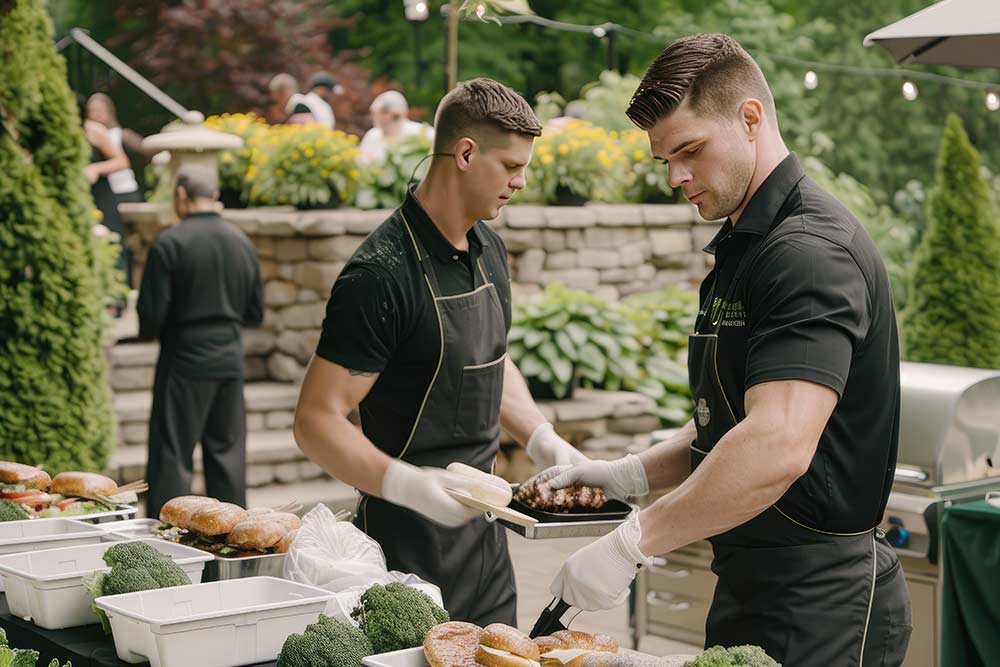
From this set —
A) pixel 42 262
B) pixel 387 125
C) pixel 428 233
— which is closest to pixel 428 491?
pixel 428 233

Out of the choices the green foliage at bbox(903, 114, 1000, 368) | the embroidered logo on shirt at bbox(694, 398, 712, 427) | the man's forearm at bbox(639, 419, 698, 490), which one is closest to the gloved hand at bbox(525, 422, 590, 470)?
the man's forearm at bbox(639, 419, 698, 490)

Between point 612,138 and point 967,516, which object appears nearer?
point 967,516

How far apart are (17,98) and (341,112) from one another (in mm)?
10133

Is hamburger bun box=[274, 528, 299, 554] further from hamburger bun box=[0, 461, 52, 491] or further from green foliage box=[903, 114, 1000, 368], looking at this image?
green foliage box=[903, 114, 1000, 368]

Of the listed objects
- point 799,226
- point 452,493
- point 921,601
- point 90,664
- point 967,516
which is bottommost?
point 921,601

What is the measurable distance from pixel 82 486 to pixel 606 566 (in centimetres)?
191

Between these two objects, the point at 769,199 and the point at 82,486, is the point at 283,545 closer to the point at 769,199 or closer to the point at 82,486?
the point at 82,486

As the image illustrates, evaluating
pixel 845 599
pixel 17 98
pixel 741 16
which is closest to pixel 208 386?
pixel 17 98

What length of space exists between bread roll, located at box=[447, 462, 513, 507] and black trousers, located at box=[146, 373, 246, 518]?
4.48 m

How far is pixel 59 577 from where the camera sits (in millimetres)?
2760

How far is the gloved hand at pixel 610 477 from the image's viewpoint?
330 cm

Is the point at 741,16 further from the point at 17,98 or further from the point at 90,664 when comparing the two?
the point at 90,664

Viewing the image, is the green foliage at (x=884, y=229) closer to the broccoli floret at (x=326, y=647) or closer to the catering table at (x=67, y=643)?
the catering table at (x=67, y=643)

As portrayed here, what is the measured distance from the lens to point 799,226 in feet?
8.50
